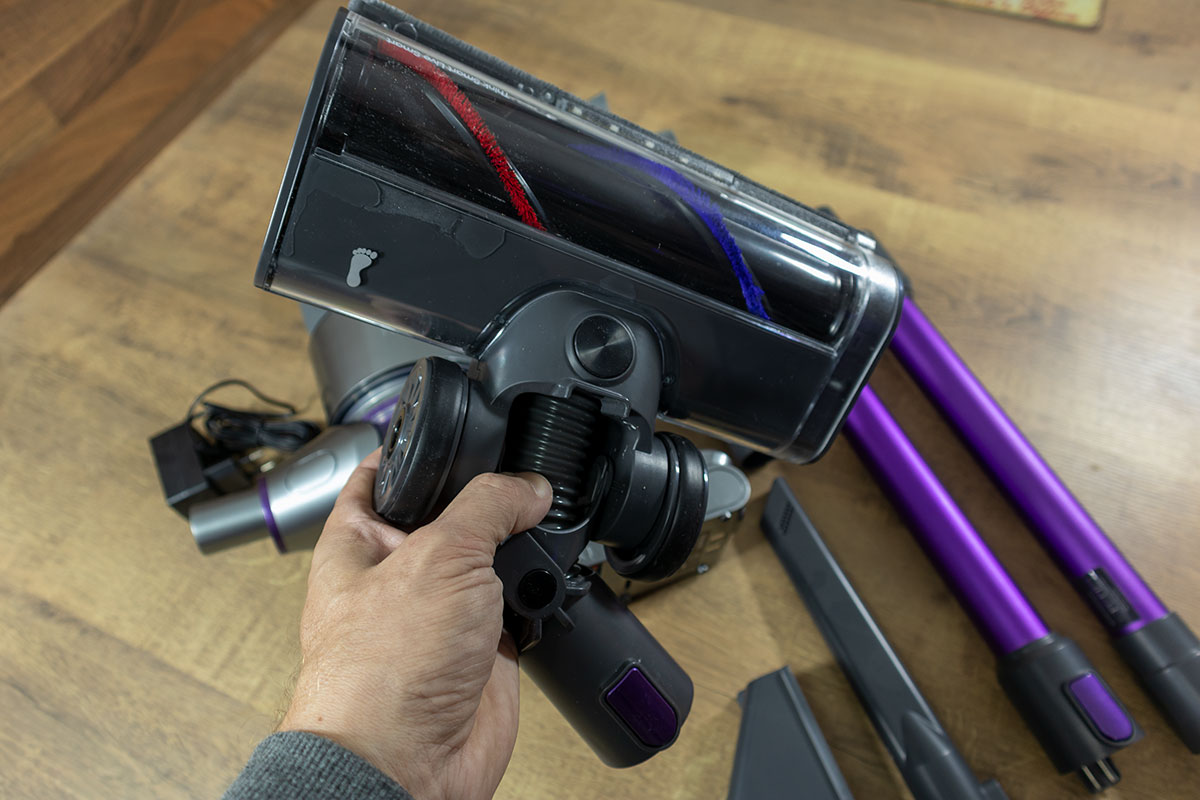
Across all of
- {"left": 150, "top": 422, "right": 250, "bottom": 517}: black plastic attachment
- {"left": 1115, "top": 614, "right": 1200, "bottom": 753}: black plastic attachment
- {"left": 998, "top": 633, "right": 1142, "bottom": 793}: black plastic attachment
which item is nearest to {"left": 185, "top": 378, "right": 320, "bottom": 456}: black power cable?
{"left": 150, "top": 422, "right": 250, "bottom": 517}: black plastic attachment

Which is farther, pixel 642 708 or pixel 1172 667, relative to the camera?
pixel 1172 667

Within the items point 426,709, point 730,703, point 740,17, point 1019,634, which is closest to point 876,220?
point 740,17

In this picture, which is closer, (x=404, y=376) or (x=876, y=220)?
(x=404, y=376)

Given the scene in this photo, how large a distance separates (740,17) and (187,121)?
874 mm

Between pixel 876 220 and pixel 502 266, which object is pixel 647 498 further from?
pixel 876 220

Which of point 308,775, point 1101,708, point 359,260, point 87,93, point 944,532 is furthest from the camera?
point 87,93

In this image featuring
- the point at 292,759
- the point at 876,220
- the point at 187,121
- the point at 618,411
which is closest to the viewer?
the point at 292,759

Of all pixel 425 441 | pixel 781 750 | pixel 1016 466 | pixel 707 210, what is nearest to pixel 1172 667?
pixel 1016 466

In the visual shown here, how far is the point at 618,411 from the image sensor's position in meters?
0.51

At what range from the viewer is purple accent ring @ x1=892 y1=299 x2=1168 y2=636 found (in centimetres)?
71

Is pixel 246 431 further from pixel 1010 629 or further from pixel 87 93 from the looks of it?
pixel 1010 629

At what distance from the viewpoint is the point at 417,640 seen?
447mm

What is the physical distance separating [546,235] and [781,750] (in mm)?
529

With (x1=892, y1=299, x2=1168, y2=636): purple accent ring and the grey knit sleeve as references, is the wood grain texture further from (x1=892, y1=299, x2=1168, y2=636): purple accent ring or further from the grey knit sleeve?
the grey knit sleeve
